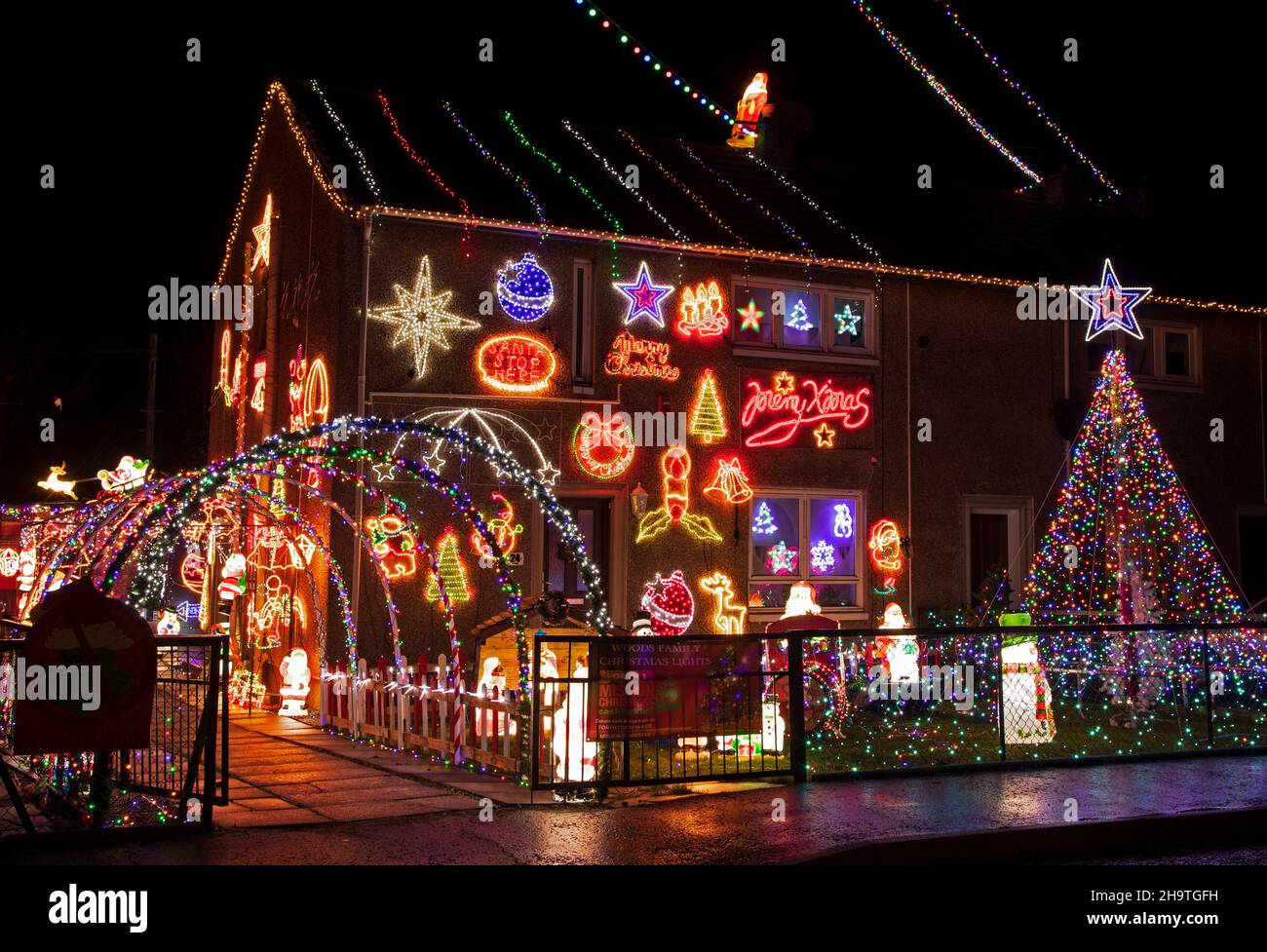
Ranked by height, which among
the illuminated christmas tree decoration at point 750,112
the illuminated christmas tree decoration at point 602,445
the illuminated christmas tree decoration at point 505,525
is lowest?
the illuminated christmas tree decoration at point 505,525

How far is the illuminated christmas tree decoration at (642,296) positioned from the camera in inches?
683

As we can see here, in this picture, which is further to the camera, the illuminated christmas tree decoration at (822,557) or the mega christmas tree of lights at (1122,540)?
the illuminated christmas tree decoration at (822,557)

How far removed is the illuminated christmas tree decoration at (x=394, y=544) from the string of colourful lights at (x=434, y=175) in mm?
3594

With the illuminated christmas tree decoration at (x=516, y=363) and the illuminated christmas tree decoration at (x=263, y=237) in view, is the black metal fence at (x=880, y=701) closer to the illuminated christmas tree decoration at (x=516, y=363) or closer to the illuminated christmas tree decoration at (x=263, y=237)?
the illuminated christmas tree decoration at (x=516, y=363)

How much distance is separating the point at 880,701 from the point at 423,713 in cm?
572

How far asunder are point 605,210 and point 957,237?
631cm

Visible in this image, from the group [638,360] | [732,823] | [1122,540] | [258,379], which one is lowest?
[732,823]

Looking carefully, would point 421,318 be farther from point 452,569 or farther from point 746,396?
point 746,396

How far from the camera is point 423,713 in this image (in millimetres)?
12156

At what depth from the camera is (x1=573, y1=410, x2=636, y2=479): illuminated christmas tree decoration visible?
663 inches

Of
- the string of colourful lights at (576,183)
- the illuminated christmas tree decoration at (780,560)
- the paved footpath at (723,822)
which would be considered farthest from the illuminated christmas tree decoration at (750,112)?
the paved footpath at (723,822)

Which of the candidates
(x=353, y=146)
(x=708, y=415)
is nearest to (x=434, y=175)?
(x=353, y=146)
